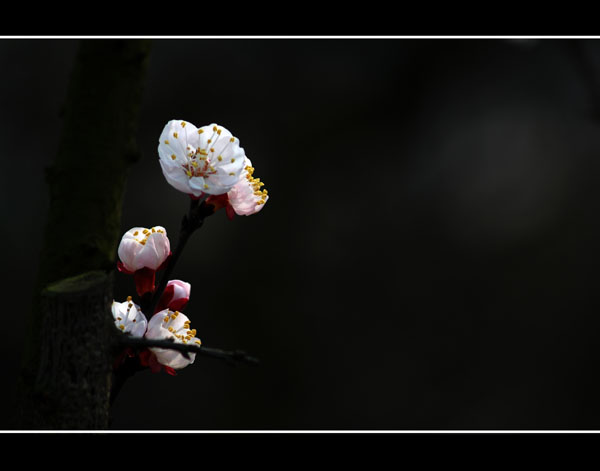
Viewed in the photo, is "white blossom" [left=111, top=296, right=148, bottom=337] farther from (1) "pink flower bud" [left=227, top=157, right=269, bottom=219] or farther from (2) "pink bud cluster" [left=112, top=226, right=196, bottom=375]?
(1) "pink flower bud" [left=227, top=157, right=269, bottom=219]

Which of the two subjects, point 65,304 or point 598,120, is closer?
point 65,304

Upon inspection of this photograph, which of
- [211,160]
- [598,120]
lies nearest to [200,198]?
[211,160]

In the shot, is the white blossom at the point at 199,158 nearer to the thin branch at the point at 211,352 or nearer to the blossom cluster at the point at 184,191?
the blossom cluster at the point at 184,191

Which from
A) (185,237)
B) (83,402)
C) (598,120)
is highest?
(598,120)

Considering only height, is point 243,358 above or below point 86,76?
below

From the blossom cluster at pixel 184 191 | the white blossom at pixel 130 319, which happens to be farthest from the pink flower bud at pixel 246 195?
the white blossom at pixel 130 319

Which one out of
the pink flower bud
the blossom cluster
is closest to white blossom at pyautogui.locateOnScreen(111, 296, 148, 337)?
the blossom cluster

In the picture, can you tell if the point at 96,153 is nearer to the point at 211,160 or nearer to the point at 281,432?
the point at 211,160

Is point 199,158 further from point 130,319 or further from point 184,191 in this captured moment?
point 130,319
